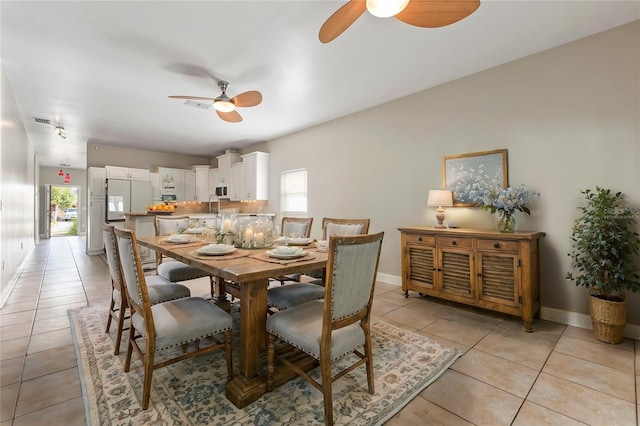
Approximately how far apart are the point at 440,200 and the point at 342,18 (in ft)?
7.63

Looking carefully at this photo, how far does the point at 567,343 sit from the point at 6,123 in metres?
6.39

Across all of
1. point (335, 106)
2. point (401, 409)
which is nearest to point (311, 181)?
point (335, 106)

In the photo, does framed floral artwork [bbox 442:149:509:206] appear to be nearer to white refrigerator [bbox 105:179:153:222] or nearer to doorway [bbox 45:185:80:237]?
white refrigerator [bbox 105:179:153:222]

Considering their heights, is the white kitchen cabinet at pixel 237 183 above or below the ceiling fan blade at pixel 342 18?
below

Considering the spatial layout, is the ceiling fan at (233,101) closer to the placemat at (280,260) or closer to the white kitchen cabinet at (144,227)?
the placemat at (280,260)

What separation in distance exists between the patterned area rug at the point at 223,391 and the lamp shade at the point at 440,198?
165cm

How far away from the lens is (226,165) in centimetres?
729

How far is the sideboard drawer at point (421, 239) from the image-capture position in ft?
10.9

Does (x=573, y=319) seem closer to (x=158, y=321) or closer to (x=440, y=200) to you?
(x=440, y=200)

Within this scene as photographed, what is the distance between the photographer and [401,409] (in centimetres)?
160

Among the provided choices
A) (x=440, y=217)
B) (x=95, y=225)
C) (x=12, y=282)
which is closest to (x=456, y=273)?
(x=440, y=217)

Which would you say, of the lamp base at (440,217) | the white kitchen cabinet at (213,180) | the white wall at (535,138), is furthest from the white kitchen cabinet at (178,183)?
the lamp base at (440,217)

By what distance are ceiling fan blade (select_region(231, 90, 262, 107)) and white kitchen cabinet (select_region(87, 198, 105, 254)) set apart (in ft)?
18.6

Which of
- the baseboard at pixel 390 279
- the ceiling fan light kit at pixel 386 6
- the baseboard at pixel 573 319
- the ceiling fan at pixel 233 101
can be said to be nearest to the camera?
the ceiling fan light kit at pixel 386 6
